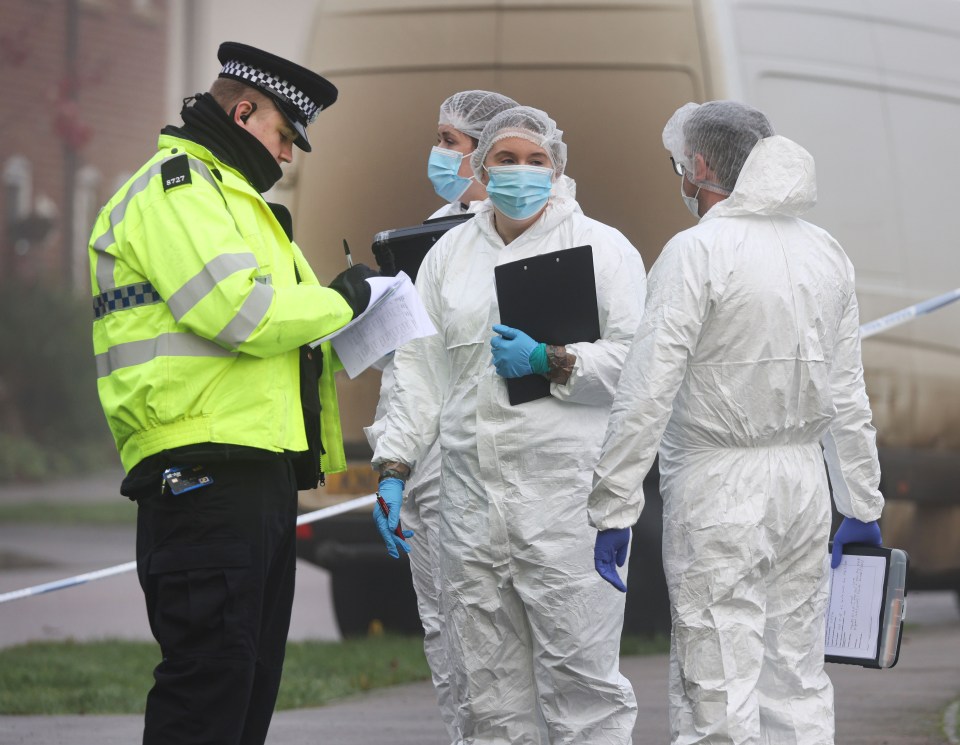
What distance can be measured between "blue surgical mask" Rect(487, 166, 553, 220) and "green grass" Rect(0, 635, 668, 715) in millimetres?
2477

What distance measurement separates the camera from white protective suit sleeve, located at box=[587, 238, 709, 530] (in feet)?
11.0

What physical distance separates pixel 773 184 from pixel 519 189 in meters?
0.71

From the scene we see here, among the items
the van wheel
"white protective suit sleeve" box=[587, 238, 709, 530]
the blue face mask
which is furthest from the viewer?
the van wheel

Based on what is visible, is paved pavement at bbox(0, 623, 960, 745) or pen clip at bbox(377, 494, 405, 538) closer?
pen clip at bbox(377, 494, 405, 538)

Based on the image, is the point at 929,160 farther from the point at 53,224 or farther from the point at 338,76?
the point at 53,224

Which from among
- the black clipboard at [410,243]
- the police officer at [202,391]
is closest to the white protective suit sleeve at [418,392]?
the black clipboard at [410,243]

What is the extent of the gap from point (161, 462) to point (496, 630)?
3.39 ft

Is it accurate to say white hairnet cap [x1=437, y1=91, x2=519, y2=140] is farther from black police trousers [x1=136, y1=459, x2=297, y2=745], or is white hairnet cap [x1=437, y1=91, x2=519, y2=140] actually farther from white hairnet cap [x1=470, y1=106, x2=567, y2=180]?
black police trousers [x1=136, y1=459, x2=297, y2=745]

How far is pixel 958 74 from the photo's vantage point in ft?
22.6

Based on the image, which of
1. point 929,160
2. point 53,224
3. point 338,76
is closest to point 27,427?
point 53,224

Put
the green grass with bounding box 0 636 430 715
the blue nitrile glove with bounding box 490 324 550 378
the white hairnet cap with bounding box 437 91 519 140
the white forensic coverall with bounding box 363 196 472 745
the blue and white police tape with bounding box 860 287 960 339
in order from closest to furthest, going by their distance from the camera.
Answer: the blue nitrile glove with bounding box 490 324 550 378 < the white forensic coverall with bounding box 363 196 472 745 < the white hairnet cap with bounding box 437 91 519 140 < the green grass with bounding box 0 636 430 715 < the blue and white police tape with bounding box 860 287 960 339

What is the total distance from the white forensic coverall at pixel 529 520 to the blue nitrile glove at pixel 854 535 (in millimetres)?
527

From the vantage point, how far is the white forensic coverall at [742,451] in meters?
3.37

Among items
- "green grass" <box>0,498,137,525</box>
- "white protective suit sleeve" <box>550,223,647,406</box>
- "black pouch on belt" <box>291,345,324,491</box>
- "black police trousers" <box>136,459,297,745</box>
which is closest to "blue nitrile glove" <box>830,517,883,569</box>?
"white protective suit sleeve" <box>550,223,647,406</box>
